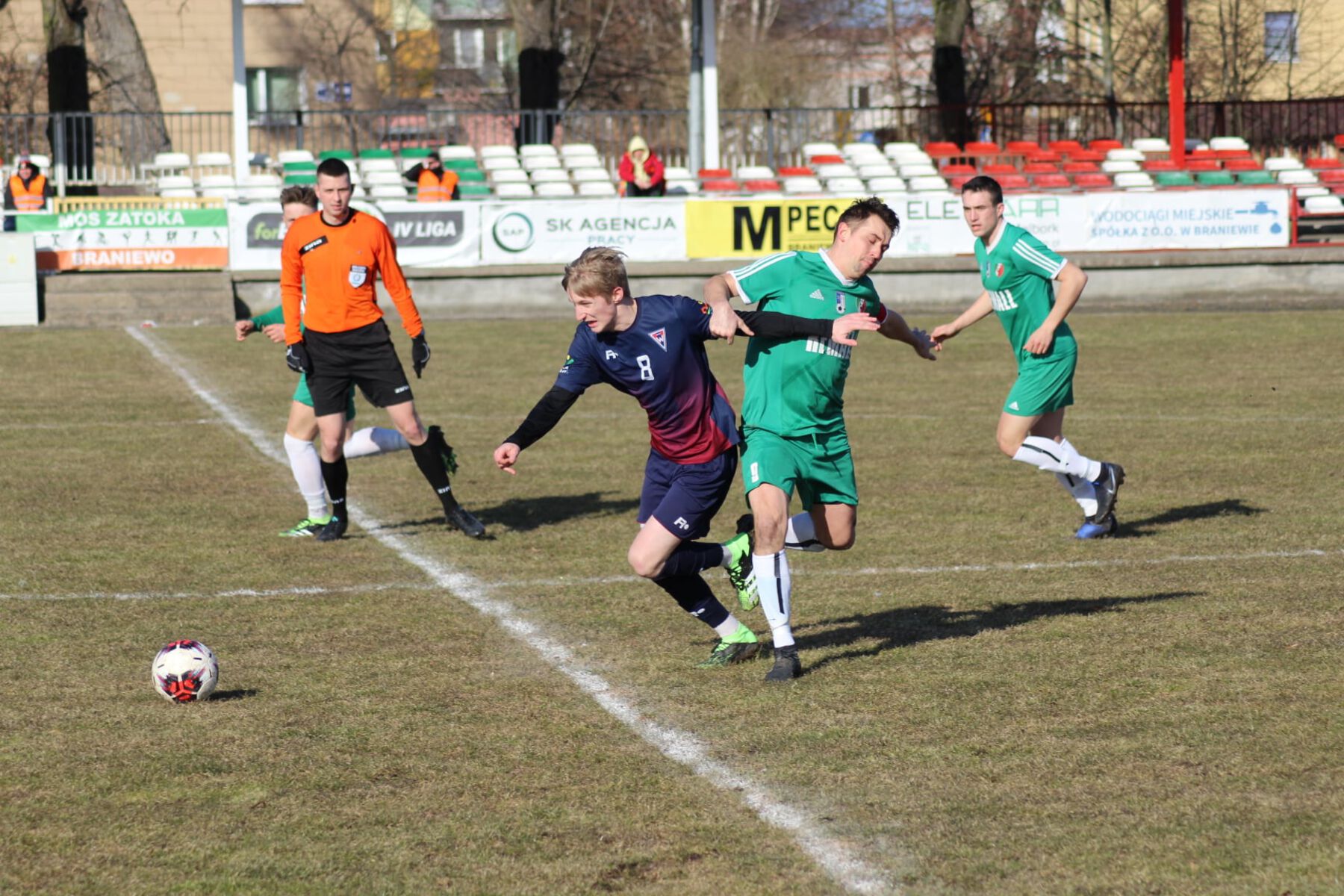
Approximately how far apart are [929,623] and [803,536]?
84 cm

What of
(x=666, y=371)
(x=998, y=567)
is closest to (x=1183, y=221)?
(x=998, y=567)

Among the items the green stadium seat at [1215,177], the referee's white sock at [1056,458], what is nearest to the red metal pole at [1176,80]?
the green stadium seat at [1215,177]

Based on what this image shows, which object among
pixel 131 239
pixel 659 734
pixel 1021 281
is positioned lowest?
pixel 659 734

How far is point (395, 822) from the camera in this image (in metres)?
5.14

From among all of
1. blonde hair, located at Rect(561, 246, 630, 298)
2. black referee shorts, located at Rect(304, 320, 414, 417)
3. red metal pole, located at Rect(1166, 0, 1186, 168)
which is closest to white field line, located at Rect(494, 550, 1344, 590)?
black referee shorts, located at Rect(304, 320, 414, 417)

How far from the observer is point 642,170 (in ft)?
82.4

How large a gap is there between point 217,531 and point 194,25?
47.1 metres

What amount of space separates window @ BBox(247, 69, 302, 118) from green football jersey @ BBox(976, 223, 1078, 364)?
1993 inches

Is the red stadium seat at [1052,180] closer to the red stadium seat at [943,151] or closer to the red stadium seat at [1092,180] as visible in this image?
the red stadium seat at [1092,180]

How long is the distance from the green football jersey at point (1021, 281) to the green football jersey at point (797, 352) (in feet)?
9.67

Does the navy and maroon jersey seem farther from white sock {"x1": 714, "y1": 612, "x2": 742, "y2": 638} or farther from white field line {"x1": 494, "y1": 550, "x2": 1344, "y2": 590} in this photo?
white field line {"x1": 494, "y1": 550, "x2": 1344, "y2": 590}

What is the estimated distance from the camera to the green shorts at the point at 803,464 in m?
6.75

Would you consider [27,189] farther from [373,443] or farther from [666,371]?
[666,371]

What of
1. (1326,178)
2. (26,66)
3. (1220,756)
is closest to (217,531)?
(1220,756)
